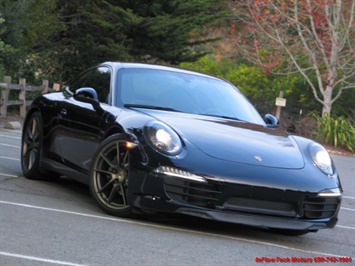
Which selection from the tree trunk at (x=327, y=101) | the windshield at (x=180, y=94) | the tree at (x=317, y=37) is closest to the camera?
the windshield at (x=180, y=94)

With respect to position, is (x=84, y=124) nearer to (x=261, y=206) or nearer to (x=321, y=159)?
(x=261, y=206)

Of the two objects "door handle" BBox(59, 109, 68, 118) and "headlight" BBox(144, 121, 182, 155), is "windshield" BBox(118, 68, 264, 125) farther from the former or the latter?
"headlight" BBox(144, 121, 182, 155)

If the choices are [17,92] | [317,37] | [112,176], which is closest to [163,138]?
[112,176]

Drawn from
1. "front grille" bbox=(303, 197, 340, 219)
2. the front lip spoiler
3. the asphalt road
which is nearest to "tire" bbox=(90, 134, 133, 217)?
the asphalt road

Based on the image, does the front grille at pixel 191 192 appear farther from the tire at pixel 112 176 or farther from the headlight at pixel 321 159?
the headlight at pixel 321 159

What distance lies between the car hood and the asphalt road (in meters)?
0.65

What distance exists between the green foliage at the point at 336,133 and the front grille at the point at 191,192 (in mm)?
18634

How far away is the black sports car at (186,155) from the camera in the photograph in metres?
5.87

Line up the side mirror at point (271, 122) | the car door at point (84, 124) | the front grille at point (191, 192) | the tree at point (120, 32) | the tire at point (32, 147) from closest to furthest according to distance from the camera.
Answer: the front grille at point (191, 192), the car door at point (84, 124), the side mirror at point (271, 122), the tire at point (32, 147), the tree at point (120, 32)

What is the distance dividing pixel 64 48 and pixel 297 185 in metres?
24.6

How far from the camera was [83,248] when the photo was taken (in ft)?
16.8

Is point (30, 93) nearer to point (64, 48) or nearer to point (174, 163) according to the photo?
point (64, 48)

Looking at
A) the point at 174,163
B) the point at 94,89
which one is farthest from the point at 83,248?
the point at 94,89

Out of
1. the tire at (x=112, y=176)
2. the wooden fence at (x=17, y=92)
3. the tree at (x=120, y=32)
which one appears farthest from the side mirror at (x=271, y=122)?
the tree at (x=120, y=32)
